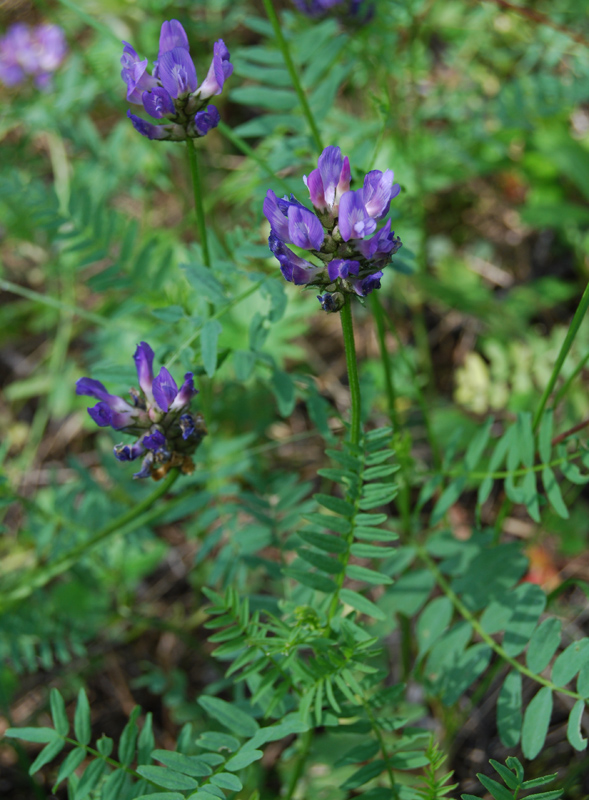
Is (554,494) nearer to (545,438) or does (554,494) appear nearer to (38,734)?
(545,438)

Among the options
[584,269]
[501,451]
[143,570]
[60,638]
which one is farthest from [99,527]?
[584,269]

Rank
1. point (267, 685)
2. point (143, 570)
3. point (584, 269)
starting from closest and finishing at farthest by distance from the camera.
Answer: point (267, 685) → point (143, 570) → point (584, 269)

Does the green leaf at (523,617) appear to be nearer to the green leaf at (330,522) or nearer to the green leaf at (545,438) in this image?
the green leaf at (545,438)

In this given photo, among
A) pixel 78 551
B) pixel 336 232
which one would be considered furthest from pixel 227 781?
pixel 336 232

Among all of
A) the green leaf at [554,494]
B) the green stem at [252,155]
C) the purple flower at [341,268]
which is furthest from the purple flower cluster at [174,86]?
the green leaf at [554,494]

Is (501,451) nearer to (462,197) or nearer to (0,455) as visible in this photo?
(0,455)

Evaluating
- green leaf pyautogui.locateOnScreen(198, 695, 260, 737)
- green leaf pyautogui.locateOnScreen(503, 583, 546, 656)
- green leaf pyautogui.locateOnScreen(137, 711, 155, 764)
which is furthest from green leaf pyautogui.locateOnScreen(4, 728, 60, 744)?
green leaf pyautogui.locateOnScreen(503, 583, 546, 656)
